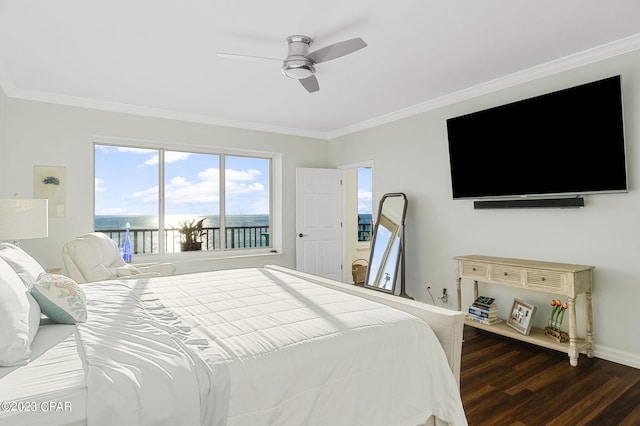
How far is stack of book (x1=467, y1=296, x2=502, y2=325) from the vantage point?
3.61 meters

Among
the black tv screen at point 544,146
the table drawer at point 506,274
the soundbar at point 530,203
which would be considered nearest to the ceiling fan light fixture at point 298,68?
the black tv screen at point 544,146

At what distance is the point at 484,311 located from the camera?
3.63m

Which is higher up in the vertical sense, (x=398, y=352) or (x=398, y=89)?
(x=398, y=89)

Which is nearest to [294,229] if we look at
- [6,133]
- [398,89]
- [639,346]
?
[398,89]

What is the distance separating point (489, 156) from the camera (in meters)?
3.85

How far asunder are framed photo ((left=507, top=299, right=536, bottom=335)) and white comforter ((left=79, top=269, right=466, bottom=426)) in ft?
6.44

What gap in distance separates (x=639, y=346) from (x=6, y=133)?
20.5 ft

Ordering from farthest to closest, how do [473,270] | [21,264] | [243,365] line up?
[473,270] → [21,264] → [243,365]

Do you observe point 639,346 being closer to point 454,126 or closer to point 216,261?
point 454,126

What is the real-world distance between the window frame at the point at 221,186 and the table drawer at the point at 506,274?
10.7 feet

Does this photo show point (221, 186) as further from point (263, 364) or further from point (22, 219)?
point (263, 364)

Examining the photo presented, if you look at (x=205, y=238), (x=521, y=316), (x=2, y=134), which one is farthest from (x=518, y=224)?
(x=2, y=134)

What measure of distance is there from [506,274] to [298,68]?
101 inches

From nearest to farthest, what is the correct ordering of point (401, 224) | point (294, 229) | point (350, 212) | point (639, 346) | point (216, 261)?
point (639, 346)
point (401, 224)
point (216, 261)
point (294, 229)
point (350, 212)
